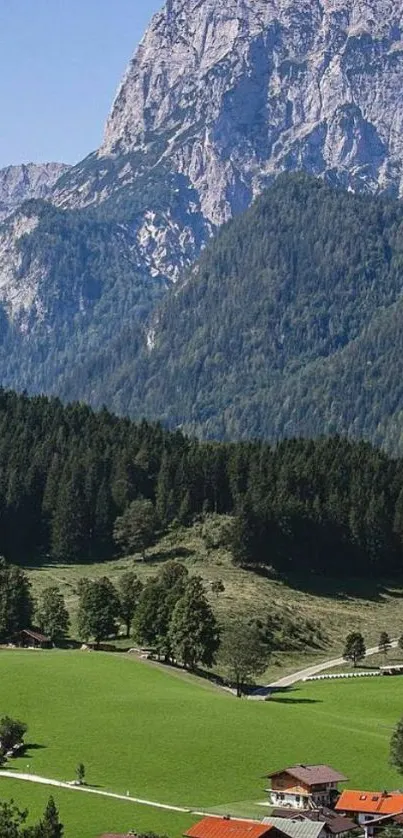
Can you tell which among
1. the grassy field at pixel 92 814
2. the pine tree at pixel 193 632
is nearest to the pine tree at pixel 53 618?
the pine tree at pixel 193 632

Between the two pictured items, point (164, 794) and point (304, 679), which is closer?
point (164, 794)

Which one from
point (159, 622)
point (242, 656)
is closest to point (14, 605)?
point (159, 622)

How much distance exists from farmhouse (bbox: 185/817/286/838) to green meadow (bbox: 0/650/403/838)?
11.5 feet

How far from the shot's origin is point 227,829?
291 ft

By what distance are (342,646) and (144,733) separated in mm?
60686

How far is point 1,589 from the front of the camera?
544 ft

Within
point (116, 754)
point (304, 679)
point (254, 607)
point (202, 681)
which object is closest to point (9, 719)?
point (116, 754)

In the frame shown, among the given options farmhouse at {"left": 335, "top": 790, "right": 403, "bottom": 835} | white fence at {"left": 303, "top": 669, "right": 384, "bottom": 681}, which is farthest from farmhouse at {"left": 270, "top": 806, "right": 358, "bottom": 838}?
white fence at {"left": 303, "top": 669, "right": 384, "bottom": 681}

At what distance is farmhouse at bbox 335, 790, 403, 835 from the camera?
315 ft

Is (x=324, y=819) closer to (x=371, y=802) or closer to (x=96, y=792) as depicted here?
(x=371, y=802)

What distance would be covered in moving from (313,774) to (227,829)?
1753 centimetres

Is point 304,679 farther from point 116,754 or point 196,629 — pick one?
point 116,754

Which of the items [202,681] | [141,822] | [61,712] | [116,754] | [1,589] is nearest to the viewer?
[141,822]

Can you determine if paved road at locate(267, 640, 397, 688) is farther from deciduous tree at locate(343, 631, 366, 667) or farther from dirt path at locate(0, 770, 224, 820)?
dirt path at locate(0, 770, 224, 820)
